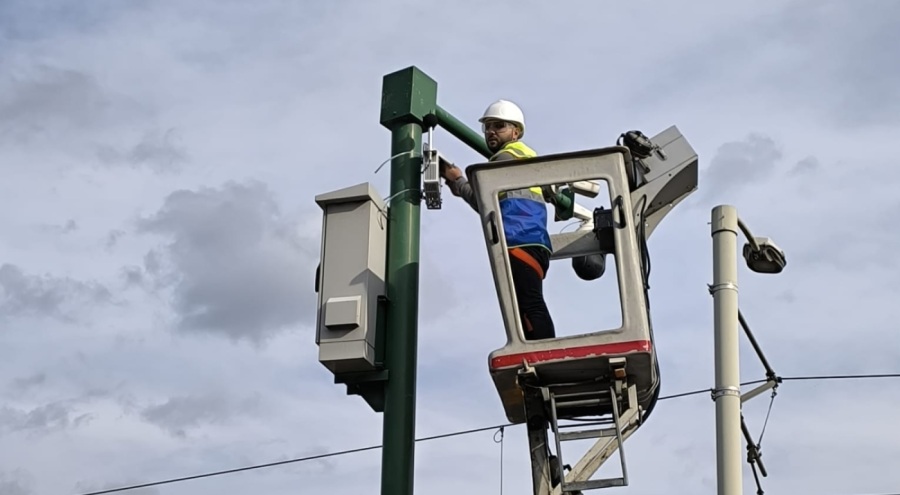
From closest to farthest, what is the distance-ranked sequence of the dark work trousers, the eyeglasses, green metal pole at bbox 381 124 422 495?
1. the dark work trousers
2. green metal pole at bbox 381 124 422 495
3. the eyeglasses

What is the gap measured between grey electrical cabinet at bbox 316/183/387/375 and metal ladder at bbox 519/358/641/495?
3.99ft

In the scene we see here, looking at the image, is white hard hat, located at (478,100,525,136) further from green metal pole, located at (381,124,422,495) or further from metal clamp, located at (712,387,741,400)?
metal clamp, located at (712,387,741,400)

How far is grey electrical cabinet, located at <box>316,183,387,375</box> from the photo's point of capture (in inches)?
387

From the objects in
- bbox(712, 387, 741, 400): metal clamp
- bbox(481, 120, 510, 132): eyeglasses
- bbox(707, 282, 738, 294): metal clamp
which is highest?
bbox(481, 120, 510, 132): eyeglasses

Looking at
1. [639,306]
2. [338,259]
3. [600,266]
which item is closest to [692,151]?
[600,266]

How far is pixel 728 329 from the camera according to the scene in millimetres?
9055

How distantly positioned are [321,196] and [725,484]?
11.7ft

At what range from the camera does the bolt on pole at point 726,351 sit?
28.5ft

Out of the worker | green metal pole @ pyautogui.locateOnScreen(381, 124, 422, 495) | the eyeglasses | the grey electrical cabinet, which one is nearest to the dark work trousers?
the worker

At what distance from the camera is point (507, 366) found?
9.21 meters

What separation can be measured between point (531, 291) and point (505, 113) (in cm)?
167

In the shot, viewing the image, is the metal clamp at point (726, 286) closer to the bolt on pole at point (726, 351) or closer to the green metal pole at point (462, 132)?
the bolt on pole at point (726, 351)

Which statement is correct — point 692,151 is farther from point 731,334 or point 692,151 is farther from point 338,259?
point 338,259

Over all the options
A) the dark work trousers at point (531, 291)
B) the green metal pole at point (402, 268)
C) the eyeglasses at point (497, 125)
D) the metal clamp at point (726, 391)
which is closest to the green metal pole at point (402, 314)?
the green metal pole at point (402, 268)
